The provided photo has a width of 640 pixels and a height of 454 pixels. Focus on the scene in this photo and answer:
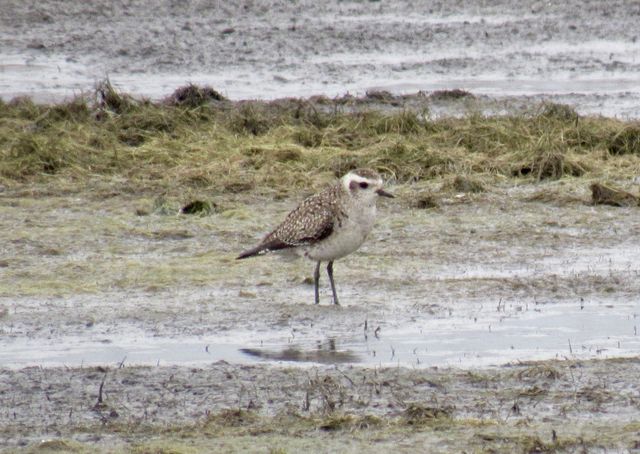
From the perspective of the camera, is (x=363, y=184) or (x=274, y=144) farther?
(x=274, y=144)

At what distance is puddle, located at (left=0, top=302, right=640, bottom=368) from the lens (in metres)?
10.0

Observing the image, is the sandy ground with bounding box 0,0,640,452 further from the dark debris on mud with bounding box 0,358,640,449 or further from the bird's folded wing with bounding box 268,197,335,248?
the bird's folded wing with bounding box 268,197,335,248

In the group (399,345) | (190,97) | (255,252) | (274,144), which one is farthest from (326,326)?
(190,97)

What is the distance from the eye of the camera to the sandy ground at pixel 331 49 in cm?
2175

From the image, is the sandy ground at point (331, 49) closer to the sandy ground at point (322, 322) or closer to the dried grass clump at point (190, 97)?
the dried grass clump at point (190, 97)

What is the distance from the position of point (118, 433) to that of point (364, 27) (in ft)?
59.9

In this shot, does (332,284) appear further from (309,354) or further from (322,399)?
(322,399)

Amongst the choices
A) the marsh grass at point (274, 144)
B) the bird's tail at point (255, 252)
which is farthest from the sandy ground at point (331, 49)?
the bird's tail at point (255, 252)

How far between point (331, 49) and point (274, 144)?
24.7ft

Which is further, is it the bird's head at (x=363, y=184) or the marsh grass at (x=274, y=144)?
the marsh grass at (x=274, y=144)

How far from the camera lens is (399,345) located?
10445 millimetres

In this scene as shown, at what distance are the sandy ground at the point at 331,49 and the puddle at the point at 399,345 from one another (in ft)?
30.4

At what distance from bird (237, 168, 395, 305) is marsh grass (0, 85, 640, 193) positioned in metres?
3.81

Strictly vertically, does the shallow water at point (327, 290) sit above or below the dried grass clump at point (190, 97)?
above
